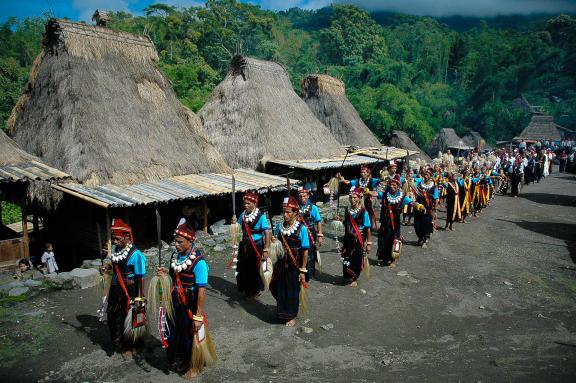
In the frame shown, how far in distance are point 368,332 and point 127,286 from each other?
3.59 meters

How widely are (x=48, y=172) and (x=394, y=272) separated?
27.7 ft

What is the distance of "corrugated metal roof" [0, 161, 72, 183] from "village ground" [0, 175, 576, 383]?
3.20 metres

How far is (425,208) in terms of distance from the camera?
10.8 metres

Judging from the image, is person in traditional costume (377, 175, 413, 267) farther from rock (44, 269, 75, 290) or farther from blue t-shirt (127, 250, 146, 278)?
rock (44, 269, 75, 290)

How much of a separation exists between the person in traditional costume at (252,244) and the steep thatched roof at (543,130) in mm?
40758

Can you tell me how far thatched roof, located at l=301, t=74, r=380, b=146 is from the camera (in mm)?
24500

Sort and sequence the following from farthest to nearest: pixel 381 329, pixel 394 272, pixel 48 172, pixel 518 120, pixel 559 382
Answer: pixel 518 120 → pixel 48 172 → pixel 394 272 → pixel 381 329 → pixel 559 382

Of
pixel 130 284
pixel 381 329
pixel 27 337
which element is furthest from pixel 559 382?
pixel 27 337

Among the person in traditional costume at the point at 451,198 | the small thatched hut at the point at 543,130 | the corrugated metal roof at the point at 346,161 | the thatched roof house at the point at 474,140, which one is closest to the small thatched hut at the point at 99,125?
the corrugated metal roof at the point at 346,161

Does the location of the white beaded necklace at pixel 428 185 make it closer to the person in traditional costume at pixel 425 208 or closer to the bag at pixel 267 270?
the person in traditional costume at pixel 425 208

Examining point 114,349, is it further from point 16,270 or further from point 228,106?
point 228,106

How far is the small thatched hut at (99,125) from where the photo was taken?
36.2ft

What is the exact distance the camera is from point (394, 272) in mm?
9117

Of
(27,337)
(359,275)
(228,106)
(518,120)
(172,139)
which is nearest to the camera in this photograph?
(27,337)
